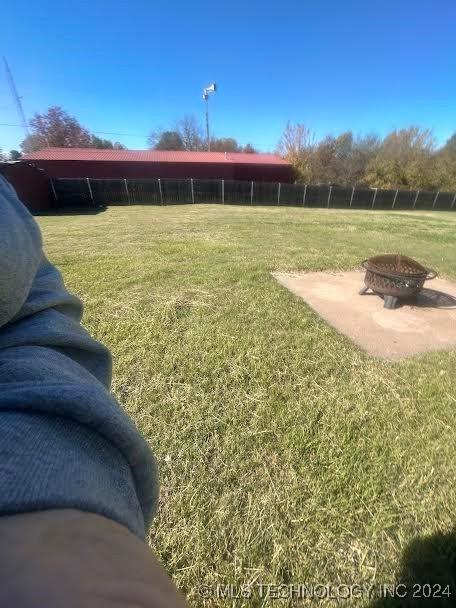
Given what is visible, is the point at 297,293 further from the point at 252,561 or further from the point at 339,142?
the point at 339,142

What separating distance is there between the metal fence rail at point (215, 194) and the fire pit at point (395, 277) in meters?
15.5

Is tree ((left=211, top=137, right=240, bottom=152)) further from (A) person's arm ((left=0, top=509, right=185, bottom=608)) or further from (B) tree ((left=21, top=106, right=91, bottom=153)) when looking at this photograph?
(A) person's arm ((left=0, top=509, right=185, bottom=608))

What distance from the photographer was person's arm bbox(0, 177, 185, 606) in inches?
16.5

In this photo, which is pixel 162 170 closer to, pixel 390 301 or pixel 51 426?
pixel 390 301

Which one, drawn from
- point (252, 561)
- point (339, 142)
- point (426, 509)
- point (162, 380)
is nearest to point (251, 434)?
point (252, 561)

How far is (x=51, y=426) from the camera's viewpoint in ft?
1.80

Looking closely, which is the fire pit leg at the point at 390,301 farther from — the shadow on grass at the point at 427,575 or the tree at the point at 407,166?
the tree at the point at 407,166

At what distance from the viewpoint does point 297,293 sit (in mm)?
5035

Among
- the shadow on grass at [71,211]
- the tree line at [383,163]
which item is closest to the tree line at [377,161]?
the tree line at [383,163]

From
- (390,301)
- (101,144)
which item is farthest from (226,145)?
(390,301)

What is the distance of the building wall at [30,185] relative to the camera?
13148 millimetres

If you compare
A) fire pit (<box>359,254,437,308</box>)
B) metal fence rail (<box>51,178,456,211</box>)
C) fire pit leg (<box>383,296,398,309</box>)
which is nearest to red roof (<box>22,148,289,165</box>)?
metal fence rail (<box>51,178,456,211</box>)

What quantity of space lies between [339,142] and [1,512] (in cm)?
3626

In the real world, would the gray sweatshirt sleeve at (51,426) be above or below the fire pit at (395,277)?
above
